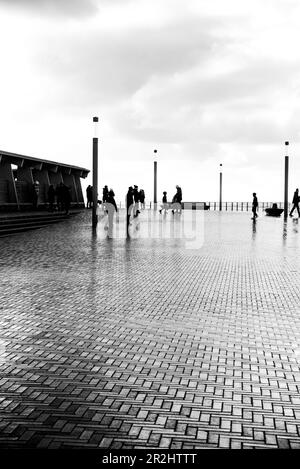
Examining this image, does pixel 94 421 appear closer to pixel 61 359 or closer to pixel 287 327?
pixel 61 359

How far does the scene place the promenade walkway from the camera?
12.4 ft

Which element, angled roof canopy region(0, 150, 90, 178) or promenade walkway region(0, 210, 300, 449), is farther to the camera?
angled roof canopy region(0, 150, 90, 178)

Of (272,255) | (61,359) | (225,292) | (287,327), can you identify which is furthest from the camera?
(272,255)

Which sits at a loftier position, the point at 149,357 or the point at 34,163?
the point at 34,163

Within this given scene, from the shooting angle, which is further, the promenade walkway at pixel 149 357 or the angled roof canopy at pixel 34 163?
the angled roof canopy at pixel 34 163

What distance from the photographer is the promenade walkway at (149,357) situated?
3.77 m

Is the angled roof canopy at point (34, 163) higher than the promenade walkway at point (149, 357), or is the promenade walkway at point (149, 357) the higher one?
the angled roof canopy at point (34, 163)

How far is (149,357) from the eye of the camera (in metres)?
5.41

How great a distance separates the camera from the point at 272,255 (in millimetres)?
14914

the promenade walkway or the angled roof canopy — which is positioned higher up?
the angled roof canopy

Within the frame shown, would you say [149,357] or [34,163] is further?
[34,163]

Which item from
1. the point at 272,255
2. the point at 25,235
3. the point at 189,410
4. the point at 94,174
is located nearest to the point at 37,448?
the point at 189,410
